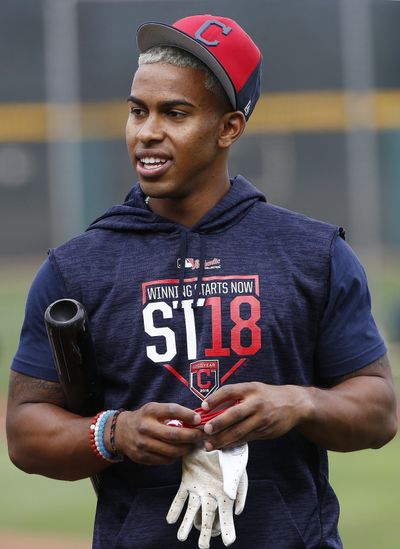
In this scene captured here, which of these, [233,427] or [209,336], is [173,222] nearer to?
[209,336]

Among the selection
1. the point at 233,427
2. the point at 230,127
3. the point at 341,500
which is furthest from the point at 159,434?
the point at 341,500

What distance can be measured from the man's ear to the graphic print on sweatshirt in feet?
1.25

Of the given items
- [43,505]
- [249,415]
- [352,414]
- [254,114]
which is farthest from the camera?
[254,114]

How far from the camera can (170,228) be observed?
10.0 feet

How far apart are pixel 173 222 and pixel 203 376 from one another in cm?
43

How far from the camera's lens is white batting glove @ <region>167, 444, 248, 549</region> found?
2709 mm

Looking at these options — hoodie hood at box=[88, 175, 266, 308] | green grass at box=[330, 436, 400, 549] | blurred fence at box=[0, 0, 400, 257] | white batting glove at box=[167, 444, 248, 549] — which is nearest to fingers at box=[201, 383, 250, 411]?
white batting glove at box=[167, 444, 248, 549]

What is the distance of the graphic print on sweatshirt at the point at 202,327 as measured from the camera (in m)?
2.88

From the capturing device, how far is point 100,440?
110 inches

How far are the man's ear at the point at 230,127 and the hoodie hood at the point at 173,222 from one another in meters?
0.12

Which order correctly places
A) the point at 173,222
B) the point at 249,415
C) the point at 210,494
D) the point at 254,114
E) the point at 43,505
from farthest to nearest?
the point at 254,114
the point at 43,505
the point at 173,222
the point at 210,494
the point at 249,415

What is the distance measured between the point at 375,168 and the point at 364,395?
1082 centimetres

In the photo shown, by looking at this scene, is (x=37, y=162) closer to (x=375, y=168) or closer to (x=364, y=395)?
(x=375, y=168)

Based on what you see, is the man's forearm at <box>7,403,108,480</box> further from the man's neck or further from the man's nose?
the man's nose
